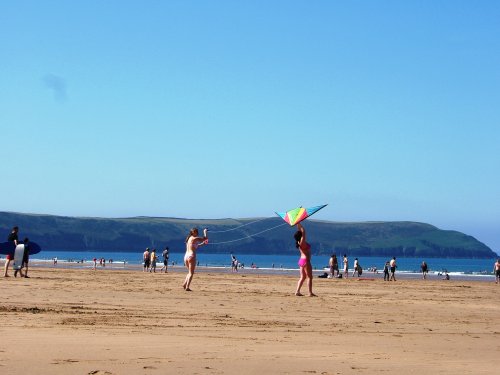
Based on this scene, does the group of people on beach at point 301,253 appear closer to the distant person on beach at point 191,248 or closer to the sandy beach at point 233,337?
the distant person on beach at point 191,248

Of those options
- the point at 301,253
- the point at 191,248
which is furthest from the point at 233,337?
the point at 191,248

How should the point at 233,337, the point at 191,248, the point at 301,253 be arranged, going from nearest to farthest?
the point at 233,337 → the point at 301,253 → the point at 191,248

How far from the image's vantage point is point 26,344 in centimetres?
889

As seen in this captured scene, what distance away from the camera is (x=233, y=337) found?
1036 cm

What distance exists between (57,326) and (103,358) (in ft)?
8.92

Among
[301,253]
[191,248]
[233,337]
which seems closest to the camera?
[233,337]

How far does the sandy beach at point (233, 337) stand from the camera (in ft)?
26.7

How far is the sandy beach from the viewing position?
26.7 ft

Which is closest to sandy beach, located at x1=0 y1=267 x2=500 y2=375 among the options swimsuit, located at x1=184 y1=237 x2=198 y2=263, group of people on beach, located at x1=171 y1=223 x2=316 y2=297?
group of people on beach, located at x1=171 y1=223 x2=316 y2=297

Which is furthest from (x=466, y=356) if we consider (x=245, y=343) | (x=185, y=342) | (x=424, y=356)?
(x=185, y=342)

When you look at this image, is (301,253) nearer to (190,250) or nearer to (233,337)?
(190,250)

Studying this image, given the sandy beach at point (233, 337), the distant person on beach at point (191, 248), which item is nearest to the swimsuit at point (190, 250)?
the distant person on beach at point (191, 248)

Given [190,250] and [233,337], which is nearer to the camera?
[233,337]

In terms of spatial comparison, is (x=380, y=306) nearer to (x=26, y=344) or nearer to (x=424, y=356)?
(x=424, y=356)
